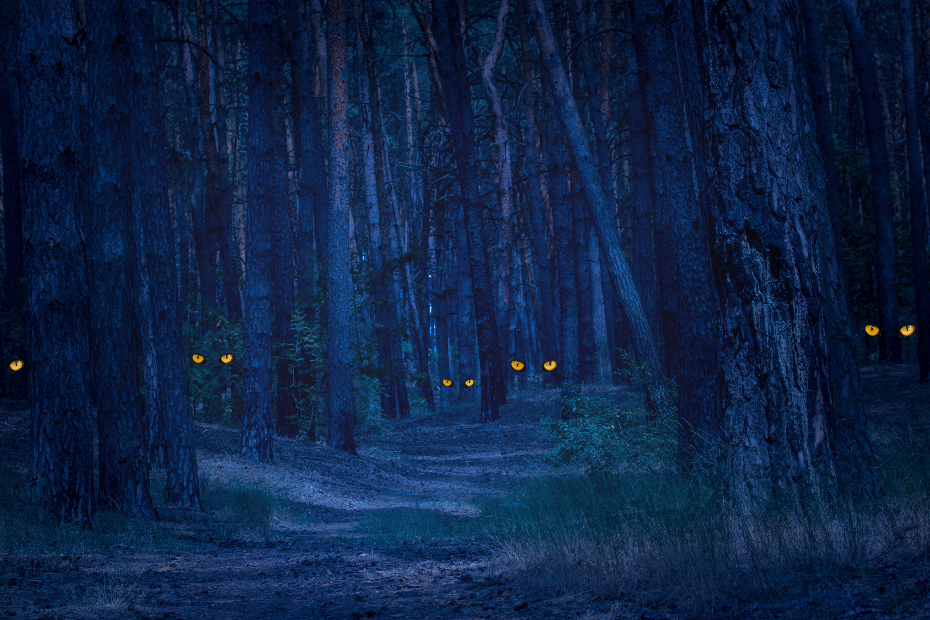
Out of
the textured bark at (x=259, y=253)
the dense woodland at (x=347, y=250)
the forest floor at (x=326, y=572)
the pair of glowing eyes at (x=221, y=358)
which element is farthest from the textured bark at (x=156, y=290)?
the pair of glowing eyes at (x=221, y=358)

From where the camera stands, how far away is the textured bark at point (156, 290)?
29.4 ft

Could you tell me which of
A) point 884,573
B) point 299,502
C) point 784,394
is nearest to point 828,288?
point 784,394

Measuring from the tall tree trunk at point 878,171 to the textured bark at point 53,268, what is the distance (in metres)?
16.6

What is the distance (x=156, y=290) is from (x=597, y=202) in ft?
26.9

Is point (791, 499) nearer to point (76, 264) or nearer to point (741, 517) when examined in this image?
point (741, 517)

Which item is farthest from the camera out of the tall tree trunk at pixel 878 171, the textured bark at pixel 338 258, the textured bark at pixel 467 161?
the textured bark at pixel 467 161

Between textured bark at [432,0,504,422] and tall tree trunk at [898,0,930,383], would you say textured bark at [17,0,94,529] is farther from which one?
tall tree trunk at [898,0,930,383]

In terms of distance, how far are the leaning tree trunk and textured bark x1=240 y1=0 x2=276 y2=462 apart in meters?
9.04

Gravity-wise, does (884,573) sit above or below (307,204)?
below

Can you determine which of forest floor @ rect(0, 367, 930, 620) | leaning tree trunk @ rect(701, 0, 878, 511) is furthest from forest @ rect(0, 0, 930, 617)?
forest floor @ rect(0, 367, 930, 620)

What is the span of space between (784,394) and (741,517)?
0.93 metres

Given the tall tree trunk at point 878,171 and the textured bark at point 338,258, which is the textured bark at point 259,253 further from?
the tall tree trunk at point 878,171

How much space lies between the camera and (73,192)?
7301 millimetres

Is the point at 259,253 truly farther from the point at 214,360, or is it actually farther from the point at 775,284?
the point at 775,284
